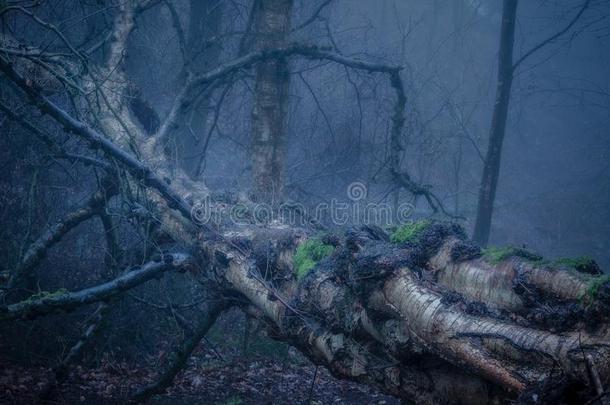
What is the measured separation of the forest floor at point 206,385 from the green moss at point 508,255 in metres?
3.01

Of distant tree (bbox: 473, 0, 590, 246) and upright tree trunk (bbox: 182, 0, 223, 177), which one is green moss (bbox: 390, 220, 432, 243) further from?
upright tree trunk (bbox: 182, 0, 223, 177)

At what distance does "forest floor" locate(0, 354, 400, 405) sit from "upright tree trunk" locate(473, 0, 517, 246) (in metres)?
4.73

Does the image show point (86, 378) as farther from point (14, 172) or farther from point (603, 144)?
point (603, 144)

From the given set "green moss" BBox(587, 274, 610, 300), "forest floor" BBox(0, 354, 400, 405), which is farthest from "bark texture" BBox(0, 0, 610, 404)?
"forest floor" BBox(0, 354, 400, 405)

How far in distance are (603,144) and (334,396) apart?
37720 mm

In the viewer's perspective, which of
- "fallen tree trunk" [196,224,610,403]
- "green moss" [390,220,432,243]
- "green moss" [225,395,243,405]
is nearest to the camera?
"fallen tree trunk" [196,224,610,403]

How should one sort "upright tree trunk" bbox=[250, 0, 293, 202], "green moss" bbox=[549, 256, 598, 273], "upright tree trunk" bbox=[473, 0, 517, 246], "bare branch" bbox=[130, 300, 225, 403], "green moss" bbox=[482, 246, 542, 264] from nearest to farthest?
1. "green moss" bbox=[549, 256, 598, 273]
2. "green moss" bbox=[482, 246, 542, 264]
3. "bare branch" bbox=[130, 300, 225, 403]
4. "upright tree trunk" bbox=[250, 0, 293, 202]
5. "upright tree trunk" bbox=[473, 0, 517, 246]

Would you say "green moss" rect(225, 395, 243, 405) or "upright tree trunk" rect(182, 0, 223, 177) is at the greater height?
"upright tree trunk" rect(182, 0, 223, 177)

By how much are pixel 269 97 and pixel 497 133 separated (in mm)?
5167

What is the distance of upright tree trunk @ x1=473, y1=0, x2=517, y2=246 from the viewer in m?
8.91

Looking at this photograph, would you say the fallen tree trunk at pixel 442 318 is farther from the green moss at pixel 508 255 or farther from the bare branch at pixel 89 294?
the bare branch at pixel 89 294

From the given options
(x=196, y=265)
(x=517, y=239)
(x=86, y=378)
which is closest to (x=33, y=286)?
(x=86, y=378)

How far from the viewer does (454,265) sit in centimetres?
306

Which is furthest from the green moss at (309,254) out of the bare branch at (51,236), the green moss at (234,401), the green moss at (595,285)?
the bare branch at (51,236)
